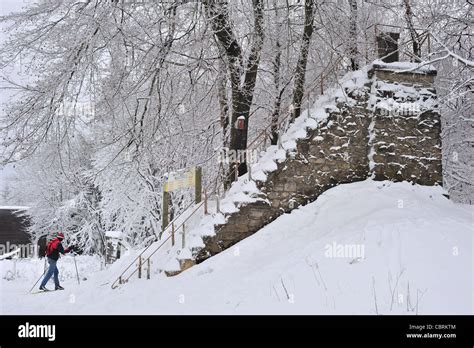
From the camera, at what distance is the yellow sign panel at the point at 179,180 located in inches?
446

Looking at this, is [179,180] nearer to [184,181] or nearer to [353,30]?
[184,181]

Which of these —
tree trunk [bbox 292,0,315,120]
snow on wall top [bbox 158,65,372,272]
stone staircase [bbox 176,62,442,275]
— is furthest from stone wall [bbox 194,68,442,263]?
tree trunk [bbox 292,0,315,120]

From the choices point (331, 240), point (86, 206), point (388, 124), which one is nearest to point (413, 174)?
point (388, 124)

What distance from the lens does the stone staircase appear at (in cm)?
977

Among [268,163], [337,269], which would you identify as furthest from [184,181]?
[337,269]

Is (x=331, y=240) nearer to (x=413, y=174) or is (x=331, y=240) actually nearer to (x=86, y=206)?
(x=413, y=174)

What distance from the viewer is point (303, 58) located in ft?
37.0

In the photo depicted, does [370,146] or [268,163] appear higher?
[370,146]

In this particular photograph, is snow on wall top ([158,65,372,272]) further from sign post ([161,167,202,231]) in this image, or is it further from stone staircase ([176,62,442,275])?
sign post ([161,167,202,231])

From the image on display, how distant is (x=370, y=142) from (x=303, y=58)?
9.08ft

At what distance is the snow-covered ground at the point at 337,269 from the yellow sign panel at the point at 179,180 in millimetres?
2778

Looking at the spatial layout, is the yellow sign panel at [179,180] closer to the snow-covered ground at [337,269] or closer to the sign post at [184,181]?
the sign post at [184,181]

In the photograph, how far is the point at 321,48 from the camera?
45.2 ft
